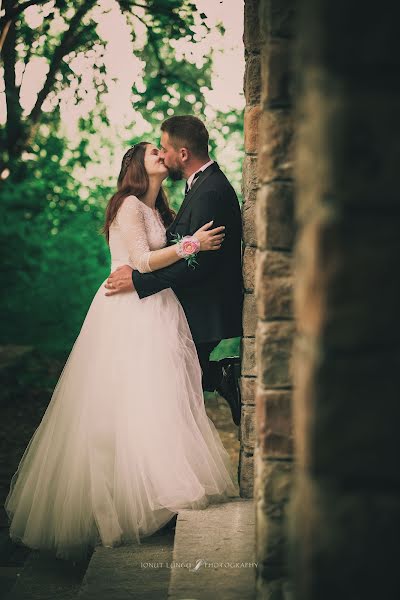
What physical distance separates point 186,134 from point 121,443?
1.82 metres

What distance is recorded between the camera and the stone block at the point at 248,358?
13.2ft

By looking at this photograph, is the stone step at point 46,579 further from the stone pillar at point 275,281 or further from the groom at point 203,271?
the stone pillar at point 275,281

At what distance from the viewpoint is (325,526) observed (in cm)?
145

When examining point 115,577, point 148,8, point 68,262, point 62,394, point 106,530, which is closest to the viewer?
point 115,577

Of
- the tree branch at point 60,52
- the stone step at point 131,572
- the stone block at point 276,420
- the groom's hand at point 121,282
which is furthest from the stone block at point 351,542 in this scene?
the tree branch at point 60,52

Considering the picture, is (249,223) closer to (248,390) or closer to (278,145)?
(248,390)

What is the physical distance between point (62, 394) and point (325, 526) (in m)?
2.87

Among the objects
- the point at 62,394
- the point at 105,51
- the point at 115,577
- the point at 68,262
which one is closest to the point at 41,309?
the point at 68,262

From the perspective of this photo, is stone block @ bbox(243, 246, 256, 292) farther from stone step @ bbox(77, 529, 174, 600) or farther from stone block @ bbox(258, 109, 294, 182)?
stone block @ bbox(258, 109, 294, 182)

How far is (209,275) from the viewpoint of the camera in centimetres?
412

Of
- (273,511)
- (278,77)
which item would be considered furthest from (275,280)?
(273,511)

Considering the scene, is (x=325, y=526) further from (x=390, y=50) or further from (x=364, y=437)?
(x=390, y=50)

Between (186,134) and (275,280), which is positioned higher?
(186,134)

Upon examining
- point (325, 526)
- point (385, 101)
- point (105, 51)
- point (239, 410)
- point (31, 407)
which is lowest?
point (31, 407)
